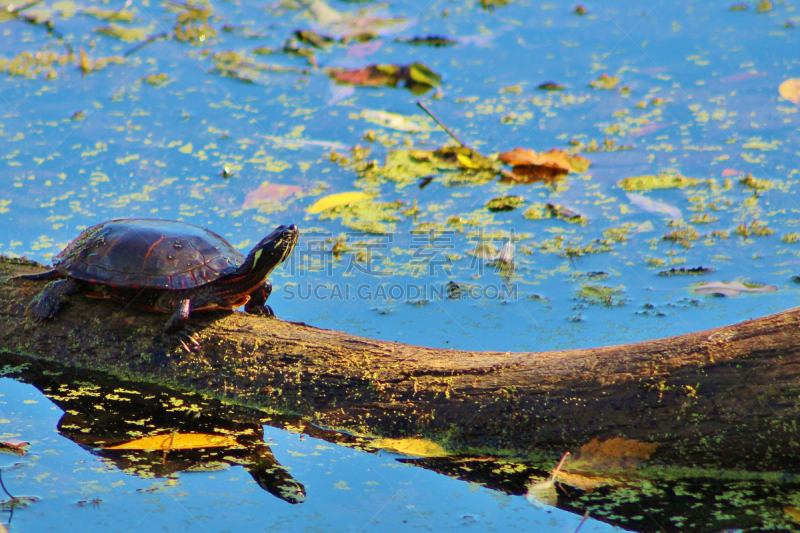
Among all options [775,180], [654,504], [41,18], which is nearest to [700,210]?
[775,180]

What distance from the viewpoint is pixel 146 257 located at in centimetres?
370

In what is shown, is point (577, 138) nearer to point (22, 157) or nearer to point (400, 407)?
point (400, 407)

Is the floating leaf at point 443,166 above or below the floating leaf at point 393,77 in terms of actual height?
below

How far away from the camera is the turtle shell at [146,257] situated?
3.62 metres

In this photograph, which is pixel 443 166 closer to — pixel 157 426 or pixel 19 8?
pixel 157 426

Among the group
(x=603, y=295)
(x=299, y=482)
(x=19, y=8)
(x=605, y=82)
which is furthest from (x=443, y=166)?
(x=19, y=8)

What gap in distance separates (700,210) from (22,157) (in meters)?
5.48

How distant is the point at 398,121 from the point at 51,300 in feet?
12.5

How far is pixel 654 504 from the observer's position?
2.79 meters

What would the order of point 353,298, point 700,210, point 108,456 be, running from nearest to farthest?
point 108,456 → point 353,298 → point 700,210

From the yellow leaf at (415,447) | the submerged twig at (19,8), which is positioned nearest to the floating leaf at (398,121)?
the yellow leaf at (415,447)

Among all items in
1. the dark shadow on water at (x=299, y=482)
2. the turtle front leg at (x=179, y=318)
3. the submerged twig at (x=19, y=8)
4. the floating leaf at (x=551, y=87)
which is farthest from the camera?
the submerged twig at (x=19, y=8)

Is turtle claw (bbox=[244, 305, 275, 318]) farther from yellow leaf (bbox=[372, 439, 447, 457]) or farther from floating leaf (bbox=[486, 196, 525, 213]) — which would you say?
floating leaf (bbox=[486, 196, 525, 213])

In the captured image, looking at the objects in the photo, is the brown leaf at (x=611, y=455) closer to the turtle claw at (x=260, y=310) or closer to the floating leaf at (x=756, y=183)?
the turtle claw at (x=260, y=310)
